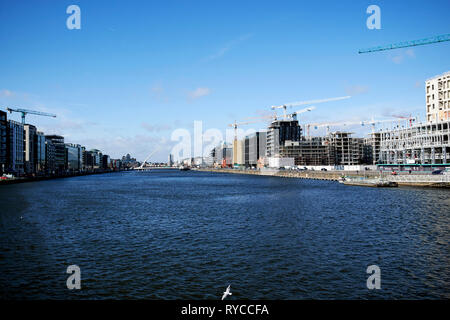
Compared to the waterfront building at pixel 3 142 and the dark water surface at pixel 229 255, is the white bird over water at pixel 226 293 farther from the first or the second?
the waterfront building at pixel 3 142

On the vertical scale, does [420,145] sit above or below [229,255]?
above

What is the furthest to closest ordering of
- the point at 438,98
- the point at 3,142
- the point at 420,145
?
the point at 3,142, the point at 438,98, the point at 420,145

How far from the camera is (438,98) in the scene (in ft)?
470

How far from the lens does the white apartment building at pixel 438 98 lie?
13912 cm

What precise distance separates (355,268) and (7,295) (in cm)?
2186

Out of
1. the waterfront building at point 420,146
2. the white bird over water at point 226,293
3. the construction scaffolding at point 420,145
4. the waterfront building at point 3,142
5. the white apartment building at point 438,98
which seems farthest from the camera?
the waterfront building at point 3,142

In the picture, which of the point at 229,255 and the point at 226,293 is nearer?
the point at 226,293

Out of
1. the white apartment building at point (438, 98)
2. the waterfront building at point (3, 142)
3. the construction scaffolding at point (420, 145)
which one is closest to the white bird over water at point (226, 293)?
the construction scaffolding at point (420, 145)

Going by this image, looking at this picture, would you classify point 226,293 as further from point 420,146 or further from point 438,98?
point 438,98

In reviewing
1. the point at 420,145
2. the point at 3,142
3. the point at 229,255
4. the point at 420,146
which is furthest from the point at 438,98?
the point at 3,142

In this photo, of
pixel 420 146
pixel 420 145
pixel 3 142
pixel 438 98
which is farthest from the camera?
pixel 3 142

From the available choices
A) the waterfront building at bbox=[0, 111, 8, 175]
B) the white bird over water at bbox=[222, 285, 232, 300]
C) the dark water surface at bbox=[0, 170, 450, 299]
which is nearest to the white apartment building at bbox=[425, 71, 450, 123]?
the dark water surface at bbox=[0, 170, 450, 299]

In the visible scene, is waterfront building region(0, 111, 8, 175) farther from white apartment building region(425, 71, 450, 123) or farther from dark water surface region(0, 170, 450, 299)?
white apartment building region(425, 71, 450, 123)
